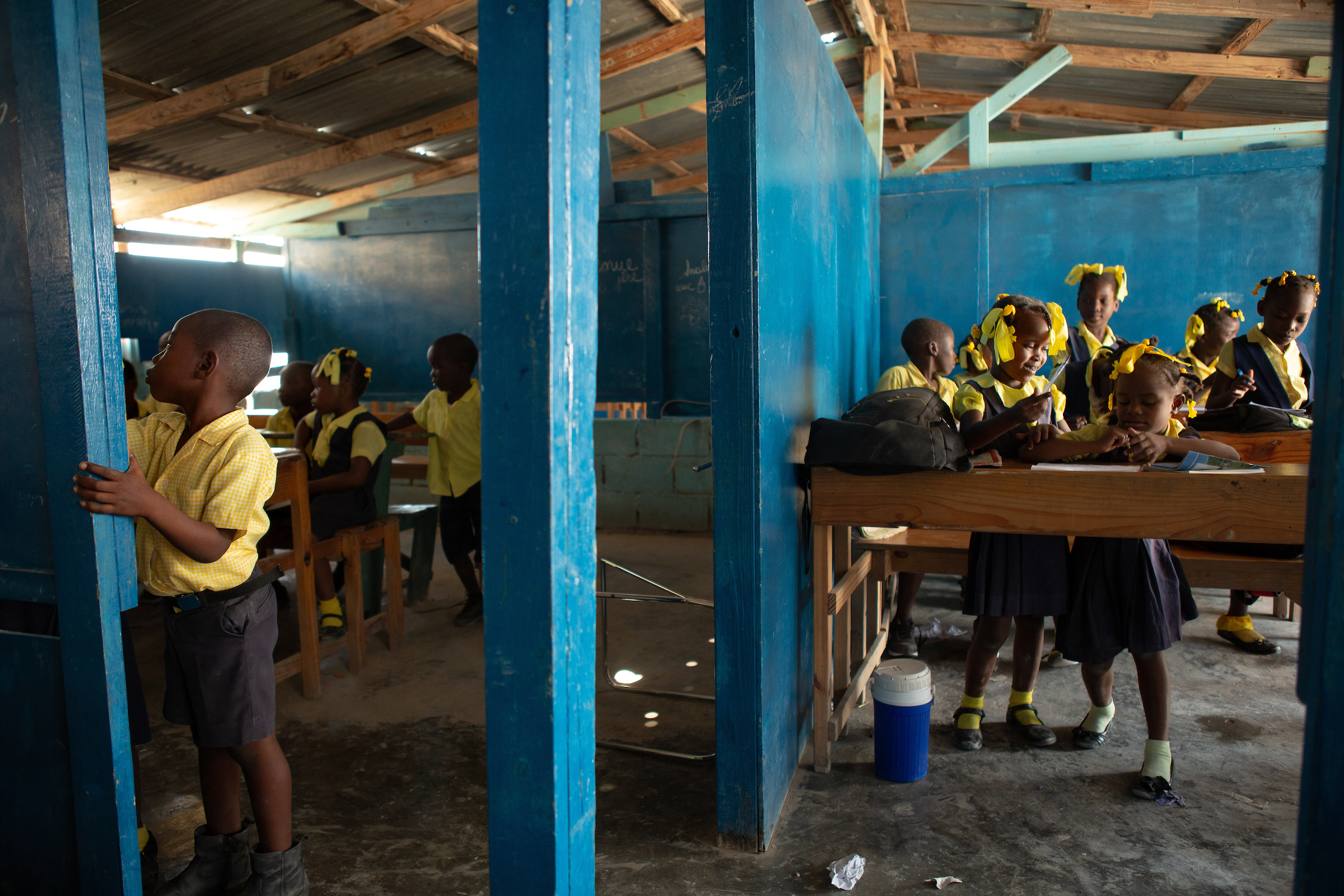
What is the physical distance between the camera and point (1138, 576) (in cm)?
281

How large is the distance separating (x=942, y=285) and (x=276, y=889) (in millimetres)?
5864

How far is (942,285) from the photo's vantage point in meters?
6.58

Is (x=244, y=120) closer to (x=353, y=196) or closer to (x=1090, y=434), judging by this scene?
(x=353, y=196)

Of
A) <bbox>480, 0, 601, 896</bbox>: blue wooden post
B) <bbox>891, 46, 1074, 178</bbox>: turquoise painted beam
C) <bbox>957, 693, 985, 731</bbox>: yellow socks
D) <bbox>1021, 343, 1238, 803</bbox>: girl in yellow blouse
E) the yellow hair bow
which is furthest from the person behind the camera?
<bbox>891, 46, 1074, 178</bbox>: turquoise painted beam

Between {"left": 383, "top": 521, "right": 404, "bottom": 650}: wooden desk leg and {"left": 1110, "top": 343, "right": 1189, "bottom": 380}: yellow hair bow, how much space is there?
321 centimetres

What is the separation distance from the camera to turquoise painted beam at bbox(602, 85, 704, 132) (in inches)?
316

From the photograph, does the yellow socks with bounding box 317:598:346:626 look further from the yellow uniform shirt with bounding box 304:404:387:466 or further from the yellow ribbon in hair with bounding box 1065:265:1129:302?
the yellow ribbon in hair with bounding box 1065:265:1129:302

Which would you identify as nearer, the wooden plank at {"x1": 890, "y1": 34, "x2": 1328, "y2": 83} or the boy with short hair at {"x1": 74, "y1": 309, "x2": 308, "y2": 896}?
the boy with short hair at {"x1": 74, "y1": 309, "x2": 308, "y2": 896}

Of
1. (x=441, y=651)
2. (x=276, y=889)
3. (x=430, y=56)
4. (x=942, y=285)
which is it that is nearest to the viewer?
(x=276, y=889)

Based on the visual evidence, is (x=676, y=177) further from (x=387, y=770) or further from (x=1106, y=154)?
(x=387, y=770)

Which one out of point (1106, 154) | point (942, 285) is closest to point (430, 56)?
point (942, 285)

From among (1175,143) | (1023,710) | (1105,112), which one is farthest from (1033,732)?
(1105,112)

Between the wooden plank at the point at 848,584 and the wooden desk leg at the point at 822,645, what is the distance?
0.04 m

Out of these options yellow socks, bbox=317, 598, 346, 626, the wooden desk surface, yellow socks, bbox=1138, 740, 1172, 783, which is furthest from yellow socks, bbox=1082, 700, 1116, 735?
yellow socks, bbox=317, 598, 346, 626
